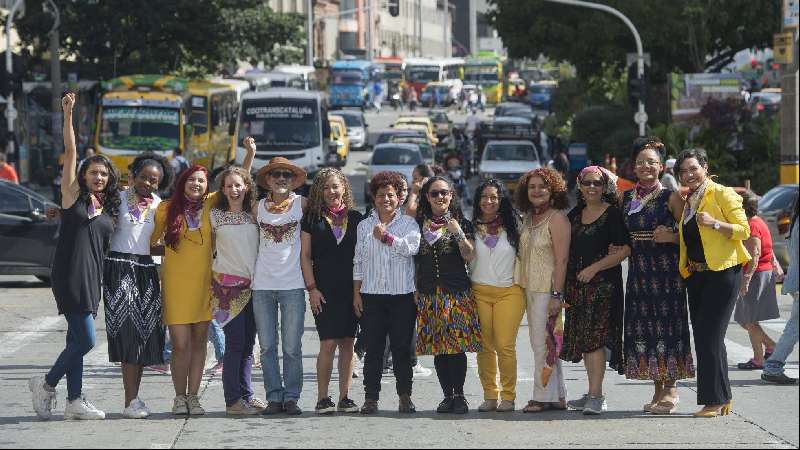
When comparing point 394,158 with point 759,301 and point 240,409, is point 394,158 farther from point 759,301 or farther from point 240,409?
point 240,409

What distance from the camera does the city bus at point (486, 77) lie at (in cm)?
10344

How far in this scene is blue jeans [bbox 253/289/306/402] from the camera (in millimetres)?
10680

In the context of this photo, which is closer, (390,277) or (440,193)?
(390,277)

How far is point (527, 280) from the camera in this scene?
10820 millimetres

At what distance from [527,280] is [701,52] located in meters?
38.5

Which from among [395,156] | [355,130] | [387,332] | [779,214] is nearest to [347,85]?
[355,130]

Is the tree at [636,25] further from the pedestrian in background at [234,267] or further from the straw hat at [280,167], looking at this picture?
the pedestrian in background at [234,267]

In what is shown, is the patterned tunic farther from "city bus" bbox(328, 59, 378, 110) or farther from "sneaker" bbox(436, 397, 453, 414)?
"city bus" bbox(328, 59, 378, 110)

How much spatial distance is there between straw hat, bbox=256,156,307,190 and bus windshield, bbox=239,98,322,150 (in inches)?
1231

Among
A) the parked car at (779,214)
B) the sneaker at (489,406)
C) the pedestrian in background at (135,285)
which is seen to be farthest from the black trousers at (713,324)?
the parked car at (779,214)

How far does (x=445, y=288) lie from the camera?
1078 centimetres

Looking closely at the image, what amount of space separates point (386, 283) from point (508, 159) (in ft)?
106

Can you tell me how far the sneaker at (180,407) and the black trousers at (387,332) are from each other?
125 cm

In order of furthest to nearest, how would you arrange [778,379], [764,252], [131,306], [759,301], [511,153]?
1. [511,153]
2. [764,252]
3. [759,301]
4. [778,379]
5. [131,306]
